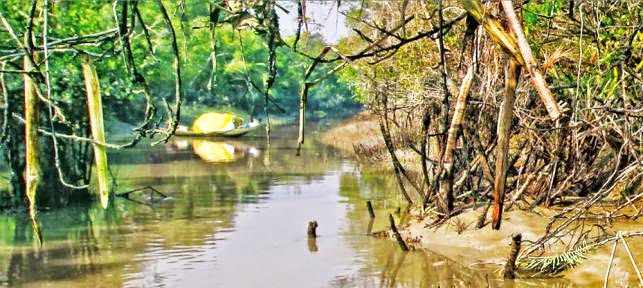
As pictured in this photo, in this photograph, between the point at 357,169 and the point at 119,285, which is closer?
the point at 119,285

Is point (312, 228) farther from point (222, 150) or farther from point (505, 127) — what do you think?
point (222, 150)

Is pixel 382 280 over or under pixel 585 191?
under

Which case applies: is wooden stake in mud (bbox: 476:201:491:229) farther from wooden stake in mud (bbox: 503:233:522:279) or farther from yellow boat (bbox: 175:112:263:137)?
yellow boat (bbox: 175:112:263:137)

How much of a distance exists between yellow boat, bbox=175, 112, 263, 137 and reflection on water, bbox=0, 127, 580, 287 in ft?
73.5

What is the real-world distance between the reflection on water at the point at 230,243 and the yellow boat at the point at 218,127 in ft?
73.5

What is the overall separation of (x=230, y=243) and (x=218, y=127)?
33.9 m

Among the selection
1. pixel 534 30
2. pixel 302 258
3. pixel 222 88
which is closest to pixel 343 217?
pixel 302 258

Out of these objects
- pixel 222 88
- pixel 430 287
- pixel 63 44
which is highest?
pixel 222 88

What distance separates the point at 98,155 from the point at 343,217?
17264mm

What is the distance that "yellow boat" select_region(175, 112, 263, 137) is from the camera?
49312 millimetres

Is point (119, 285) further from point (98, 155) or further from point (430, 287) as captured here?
point (98, 155)

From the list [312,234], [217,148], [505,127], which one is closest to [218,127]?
[217,148]

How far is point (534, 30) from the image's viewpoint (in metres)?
12.0

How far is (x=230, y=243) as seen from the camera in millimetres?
16375
